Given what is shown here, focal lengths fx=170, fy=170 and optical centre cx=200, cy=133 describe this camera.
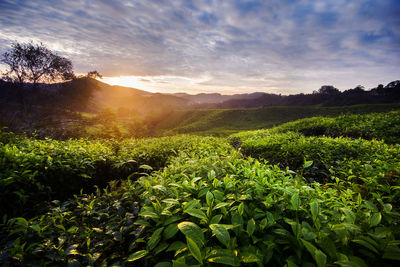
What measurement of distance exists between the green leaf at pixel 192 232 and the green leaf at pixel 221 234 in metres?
0.11

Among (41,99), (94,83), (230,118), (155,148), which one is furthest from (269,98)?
(155,148)

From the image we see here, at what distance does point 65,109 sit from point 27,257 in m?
34.2

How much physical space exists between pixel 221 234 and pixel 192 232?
233mm

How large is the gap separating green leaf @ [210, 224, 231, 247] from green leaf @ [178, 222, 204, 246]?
0.37 feet

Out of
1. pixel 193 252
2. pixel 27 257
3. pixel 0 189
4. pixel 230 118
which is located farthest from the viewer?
pixel 230 118

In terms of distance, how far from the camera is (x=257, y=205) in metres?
1.95

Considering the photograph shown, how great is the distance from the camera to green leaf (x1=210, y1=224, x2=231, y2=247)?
1291 millimetres

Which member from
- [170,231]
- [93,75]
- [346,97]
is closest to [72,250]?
[170,231]

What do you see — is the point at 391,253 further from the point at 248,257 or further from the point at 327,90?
the point at 327,90

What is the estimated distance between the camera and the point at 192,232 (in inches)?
53.9

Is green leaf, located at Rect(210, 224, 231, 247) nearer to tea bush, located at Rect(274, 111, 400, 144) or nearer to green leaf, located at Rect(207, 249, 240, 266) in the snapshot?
green leaf, located at Rect(207, 249, 240, 266)

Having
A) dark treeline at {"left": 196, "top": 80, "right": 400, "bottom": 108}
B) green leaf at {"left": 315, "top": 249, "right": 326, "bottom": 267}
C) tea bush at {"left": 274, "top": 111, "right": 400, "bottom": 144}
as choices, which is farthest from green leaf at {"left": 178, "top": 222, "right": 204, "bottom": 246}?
dark treeline at {"left": 196, "top": 80, "right": 400, "bottom": 108}

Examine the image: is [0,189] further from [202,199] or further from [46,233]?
[202,199]

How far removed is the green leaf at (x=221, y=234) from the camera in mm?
1291
